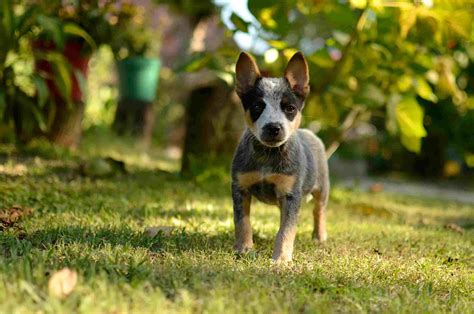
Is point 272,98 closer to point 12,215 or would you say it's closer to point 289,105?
point 289,105

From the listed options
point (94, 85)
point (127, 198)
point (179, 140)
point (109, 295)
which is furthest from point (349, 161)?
point (109, 295)

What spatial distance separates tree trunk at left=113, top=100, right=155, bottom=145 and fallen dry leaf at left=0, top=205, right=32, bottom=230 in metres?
6.48

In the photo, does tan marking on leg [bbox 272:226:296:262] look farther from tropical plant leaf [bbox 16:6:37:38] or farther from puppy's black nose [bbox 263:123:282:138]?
tropical plant leaf [bbox 16:6:37:38]

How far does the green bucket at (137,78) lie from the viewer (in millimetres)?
11078

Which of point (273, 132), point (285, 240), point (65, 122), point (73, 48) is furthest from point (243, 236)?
point (73, 48)

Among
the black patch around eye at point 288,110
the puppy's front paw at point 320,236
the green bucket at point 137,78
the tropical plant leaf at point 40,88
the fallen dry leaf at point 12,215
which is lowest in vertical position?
the puppy's front paw at point 320,236

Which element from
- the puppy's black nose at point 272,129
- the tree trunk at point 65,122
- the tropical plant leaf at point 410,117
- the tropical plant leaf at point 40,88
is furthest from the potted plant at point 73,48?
the puppy's black nose at point 272,129

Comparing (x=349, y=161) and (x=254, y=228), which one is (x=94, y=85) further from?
(x=254, y=228)

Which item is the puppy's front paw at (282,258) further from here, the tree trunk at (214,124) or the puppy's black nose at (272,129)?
the tree trunk at (214,124)

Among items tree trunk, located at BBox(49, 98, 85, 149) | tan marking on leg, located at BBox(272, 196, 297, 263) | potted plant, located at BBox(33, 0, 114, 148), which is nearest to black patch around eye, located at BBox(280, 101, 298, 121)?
tan marking on leg, located at BBox(272, 196, 297, 263)

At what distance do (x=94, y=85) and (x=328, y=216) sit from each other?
960cm

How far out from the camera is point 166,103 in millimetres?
14227

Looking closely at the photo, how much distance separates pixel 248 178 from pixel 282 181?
21 cm

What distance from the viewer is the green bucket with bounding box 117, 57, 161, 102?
1108 centimetres
